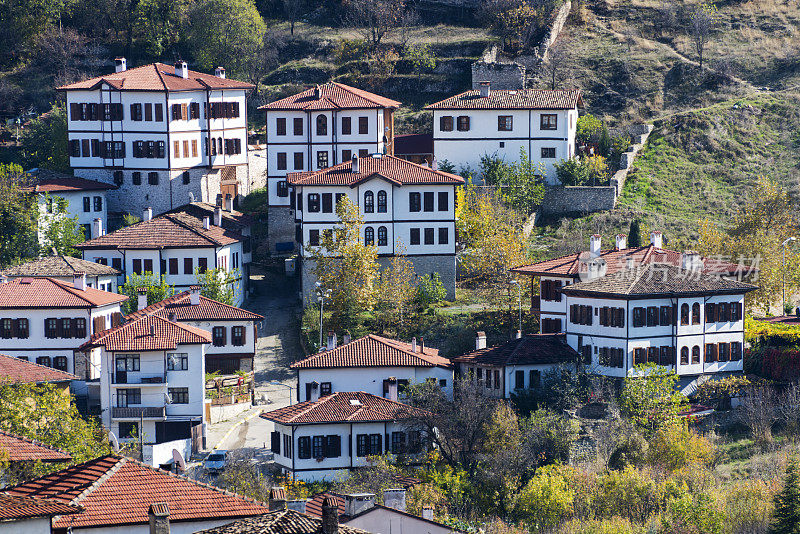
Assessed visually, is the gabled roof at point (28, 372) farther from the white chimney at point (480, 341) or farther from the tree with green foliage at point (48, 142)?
the tree with green foliage at point (48, 142)

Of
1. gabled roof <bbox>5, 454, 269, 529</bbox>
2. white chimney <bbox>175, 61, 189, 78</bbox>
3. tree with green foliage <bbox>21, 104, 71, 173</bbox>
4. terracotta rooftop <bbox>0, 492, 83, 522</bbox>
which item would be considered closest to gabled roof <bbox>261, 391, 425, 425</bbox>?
gabled roof <bbox>5, 454, 269, 529</bbox>

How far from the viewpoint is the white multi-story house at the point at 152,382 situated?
2790 inches

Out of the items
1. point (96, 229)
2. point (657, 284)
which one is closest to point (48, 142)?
point (96, 229)

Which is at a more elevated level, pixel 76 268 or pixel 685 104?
Answer: pixel 685 104

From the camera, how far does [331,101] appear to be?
91250 millimetres

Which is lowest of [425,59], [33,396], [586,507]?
[586,507]

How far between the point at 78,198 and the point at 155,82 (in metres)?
7.99

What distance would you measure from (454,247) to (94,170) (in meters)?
22.5

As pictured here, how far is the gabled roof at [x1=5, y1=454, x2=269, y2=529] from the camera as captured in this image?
40.9 meters

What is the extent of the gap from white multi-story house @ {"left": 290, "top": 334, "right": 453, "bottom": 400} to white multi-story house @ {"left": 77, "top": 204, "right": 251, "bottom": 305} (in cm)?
1366

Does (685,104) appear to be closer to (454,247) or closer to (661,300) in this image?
(454,247)

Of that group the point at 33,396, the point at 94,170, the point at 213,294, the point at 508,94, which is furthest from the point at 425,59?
the point at 33,396

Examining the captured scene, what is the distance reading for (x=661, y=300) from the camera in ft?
235

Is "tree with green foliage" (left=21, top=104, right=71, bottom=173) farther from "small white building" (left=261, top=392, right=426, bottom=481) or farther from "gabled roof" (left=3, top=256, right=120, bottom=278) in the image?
"small white building" (left=261, top=392, right=426, bottom=481)
